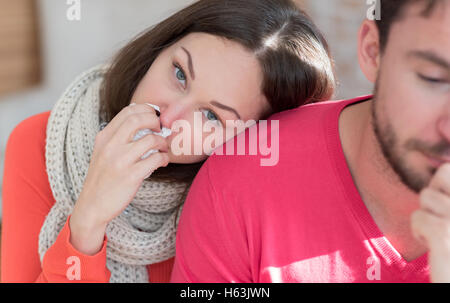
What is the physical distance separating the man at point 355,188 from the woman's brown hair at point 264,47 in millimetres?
57

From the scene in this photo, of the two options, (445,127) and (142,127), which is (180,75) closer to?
(142,127)

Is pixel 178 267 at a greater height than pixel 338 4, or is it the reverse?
pixel 338 4

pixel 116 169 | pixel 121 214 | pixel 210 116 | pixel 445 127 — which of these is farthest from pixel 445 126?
pixel 121 214

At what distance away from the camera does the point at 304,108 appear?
997 mm

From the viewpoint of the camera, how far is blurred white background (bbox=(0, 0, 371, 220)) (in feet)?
7.35

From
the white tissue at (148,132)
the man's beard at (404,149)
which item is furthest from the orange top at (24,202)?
the man's beard at (404,149)

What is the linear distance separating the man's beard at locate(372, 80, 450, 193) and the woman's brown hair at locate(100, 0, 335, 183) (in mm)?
218

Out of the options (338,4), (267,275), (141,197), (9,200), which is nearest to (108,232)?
(141,197)

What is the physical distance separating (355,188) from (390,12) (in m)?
0.28

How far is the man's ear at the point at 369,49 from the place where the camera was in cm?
82

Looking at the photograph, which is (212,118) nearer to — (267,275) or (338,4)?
(267,275)

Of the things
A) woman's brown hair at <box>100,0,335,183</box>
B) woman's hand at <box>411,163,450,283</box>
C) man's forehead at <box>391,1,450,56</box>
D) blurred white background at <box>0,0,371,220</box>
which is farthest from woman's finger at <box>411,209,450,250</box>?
blurred white background at <box>0,0,371,220</box>

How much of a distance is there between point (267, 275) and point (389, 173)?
258 millimetres

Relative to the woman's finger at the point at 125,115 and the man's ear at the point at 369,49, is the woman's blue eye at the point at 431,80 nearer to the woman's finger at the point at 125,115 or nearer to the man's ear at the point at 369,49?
the man's ear at the point at 369,49
